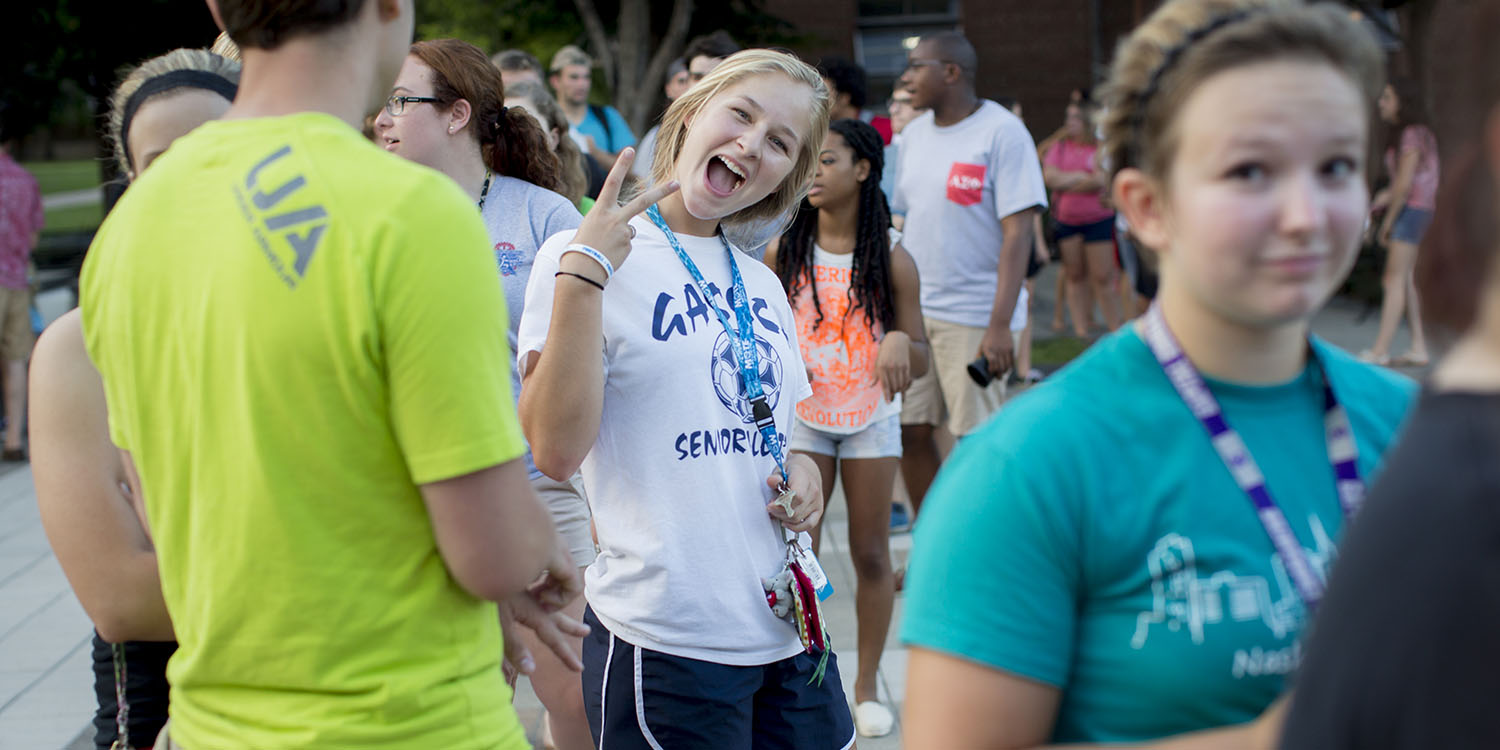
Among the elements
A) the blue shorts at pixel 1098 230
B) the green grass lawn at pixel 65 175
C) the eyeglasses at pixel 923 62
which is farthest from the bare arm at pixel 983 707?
the green grass lawn at pixel 65 175

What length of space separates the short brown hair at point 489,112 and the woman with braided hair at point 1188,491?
261 centimetres

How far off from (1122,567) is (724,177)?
1584 mm

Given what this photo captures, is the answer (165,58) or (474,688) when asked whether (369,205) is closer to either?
(474,688)

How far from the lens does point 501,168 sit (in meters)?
3.84

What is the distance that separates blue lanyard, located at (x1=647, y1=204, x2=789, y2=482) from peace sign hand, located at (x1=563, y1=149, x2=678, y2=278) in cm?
16

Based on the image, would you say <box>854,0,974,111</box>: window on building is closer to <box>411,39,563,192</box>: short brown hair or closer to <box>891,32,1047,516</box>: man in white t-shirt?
<box>891,32,1047,516</box>: man in white t-shirt

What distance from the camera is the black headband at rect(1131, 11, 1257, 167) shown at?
1.37 metres

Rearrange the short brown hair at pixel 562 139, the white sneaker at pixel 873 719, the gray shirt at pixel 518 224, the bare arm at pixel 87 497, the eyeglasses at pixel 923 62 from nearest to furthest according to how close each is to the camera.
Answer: the bare arm at pixel 87 497
the gray shirt at pixel 518 224
the white sneaker at pixel 873 719
the short brown hair at pixel 562 139
the eyeglasses at pixel 923 62

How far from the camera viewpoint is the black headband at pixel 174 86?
84.5 inches

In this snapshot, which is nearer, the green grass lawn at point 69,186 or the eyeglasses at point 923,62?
the eyeglasses at point 923,62

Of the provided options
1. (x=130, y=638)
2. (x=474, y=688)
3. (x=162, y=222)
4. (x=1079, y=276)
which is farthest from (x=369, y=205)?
(x=1079, y=276)

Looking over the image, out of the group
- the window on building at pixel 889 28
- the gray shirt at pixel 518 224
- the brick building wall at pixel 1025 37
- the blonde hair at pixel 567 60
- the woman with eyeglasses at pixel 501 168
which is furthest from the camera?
the window on building at pixel 889 28

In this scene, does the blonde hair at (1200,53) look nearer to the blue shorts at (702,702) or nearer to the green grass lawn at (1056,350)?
the blue shorts at (702,702)

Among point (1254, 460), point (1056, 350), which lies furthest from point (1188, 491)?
point (1056, 350)
